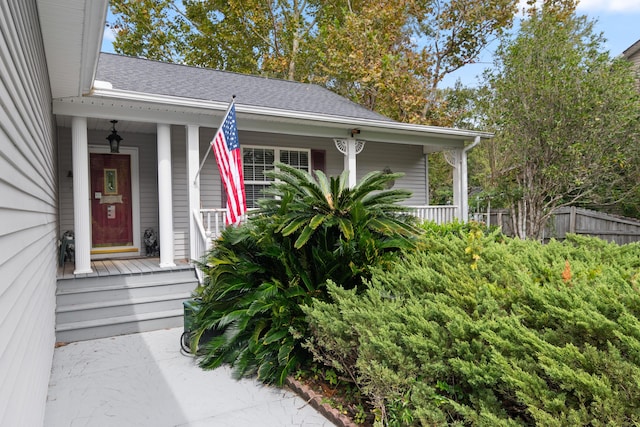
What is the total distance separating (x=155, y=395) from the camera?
11.5ft

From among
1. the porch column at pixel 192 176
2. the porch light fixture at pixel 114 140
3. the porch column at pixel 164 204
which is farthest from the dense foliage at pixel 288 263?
the porch light fixture at pixel 114 140

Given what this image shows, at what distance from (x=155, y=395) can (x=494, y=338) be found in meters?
2.87

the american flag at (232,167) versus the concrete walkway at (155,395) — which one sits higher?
the american flag at (232,167)

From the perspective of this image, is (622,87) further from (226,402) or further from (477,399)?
(226,402)

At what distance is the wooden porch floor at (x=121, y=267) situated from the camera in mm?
5579

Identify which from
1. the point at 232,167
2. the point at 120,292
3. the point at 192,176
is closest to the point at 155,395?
the point at 120,292

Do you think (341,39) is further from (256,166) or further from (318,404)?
(318,404)

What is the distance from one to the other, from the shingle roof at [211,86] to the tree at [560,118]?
407 cm

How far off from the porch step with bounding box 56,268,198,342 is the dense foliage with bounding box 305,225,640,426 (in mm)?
2940

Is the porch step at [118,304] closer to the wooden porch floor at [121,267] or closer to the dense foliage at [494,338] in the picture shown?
the wooden porch floor at [121,267]

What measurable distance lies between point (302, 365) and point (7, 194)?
9.33 ft

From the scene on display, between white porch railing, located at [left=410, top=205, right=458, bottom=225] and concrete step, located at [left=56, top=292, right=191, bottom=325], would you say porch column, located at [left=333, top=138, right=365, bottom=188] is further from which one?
concrete step, located at [left=56, top=292, right=191, bottom=325]

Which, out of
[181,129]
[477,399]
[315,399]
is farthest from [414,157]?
[477,399]

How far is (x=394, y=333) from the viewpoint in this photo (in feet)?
8.58
